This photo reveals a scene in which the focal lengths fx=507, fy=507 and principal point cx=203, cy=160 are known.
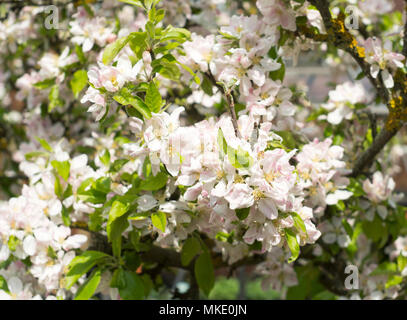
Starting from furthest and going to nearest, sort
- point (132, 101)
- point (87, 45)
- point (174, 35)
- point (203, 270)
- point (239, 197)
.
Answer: point (87, 45) < point (203, 270) < point (174, 35) < point (132, 101) < point (239, 197)

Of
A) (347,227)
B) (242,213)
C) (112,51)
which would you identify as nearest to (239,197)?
(242,213)

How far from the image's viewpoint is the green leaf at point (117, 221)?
108cm

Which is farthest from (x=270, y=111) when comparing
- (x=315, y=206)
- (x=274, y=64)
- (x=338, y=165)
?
(x=315, y=206)

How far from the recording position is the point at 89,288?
1196 millimetres

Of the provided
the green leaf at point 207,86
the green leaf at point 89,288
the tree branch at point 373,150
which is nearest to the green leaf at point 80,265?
the green leaf at point 89,288

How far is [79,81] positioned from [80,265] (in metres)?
0.56

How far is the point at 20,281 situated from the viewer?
127 cm

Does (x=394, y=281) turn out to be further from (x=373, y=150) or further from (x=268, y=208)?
(x=268, y=208)

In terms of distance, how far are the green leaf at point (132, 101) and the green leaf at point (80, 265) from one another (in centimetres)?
41

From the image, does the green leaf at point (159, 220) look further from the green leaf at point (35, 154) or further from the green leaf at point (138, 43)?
the green leaf at point (35, 154)

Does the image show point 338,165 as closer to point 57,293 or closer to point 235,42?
point 235,42
